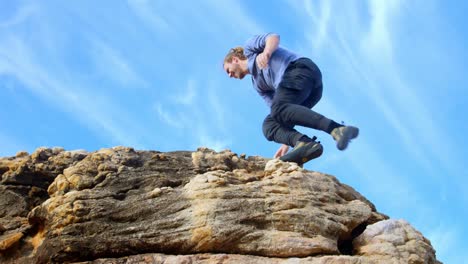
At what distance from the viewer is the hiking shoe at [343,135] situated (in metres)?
8.68

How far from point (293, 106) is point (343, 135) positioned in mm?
1071

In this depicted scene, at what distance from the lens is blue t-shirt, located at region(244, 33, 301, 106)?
9.91 meters

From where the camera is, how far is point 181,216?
279 inches

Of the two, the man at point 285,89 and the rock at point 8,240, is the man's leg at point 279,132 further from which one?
the rock at point 8,240

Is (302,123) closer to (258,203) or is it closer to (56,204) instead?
(258,203)

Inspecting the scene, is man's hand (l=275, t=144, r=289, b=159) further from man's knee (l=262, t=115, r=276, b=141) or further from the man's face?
the man's face

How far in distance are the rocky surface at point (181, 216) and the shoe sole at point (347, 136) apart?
1.67ft

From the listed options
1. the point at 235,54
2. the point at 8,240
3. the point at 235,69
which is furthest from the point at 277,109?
the point at 8,240

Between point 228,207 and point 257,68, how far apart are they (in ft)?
12.0

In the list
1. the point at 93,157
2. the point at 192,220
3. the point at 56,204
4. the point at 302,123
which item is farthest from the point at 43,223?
the point at 302,123

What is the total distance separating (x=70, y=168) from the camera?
8078 mm

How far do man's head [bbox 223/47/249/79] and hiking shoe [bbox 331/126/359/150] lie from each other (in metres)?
2.27

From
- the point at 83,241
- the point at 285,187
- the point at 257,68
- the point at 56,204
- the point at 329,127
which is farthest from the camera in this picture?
the point at 257,68

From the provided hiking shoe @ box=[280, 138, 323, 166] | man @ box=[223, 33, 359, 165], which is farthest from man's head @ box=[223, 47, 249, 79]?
hiking shoe @ box=[280, 138, 323, 166]
